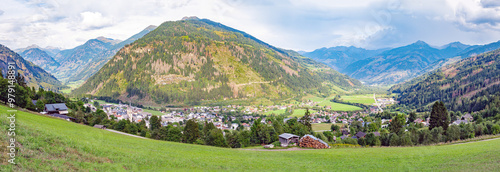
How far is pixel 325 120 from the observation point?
461ft

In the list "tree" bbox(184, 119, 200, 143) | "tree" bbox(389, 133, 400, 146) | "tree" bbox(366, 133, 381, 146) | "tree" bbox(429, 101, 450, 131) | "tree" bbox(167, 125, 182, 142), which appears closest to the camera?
"tree" bbox(389, 133, 400, 146)

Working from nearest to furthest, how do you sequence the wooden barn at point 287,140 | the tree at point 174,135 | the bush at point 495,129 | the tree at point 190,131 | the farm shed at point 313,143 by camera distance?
the farm shed at point 313,143 → the wooden barn at point 287,140 → the tree at point 174,135 → the bush at point 495,129 → the tree at point 190,131

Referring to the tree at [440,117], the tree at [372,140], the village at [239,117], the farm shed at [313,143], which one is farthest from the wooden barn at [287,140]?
the tree at [440,117]

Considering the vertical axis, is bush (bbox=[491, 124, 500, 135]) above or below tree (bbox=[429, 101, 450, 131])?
below

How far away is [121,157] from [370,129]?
311 ft

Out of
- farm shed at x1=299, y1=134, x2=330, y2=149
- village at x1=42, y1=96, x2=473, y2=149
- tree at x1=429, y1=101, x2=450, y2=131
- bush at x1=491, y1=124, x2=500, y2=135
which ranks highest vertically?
tree at x1=429, y1=101, x2=450, y2=131

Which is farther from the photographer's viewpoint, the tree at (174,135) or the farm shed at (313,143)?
the tree at (174,135)

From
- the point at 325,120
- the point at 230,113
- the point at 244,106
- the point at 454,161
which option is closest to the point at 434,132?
the point at 454,161

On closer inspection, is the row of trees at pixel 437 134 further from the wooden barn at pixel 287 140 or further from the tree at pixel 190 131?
the tree at pixel 190 131

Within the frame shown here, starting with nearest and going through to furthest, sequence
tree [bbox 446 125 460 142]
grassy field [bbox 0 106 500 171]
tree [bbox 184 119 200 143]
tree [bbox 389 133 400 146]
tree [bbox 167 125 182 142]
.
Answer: grassy field [bbox 0 106 500 171] → tree [bbox 389 133 400 146] → tree [bbox 446 125 460 142] → tree [bbox 167 125 182 142] → tree [bbox 184 119 200 143]

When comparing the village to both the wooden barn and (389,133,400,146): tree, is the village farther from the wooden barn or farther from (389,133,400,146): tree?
(389,133,400,146): tree

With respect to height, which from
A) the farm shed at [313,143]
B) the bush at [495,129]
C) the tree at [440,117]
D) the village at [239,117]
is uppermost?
the tree at [440,117]

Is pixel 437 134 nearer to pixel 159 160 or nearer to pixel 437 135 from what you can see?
pixel 437 135

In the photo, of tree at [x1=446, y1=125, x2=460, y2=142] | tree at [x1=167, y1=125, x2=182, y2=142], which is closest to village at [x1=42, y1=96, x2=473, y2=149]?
tree at [x1=167, y1=125, x2=182, y2=142]
